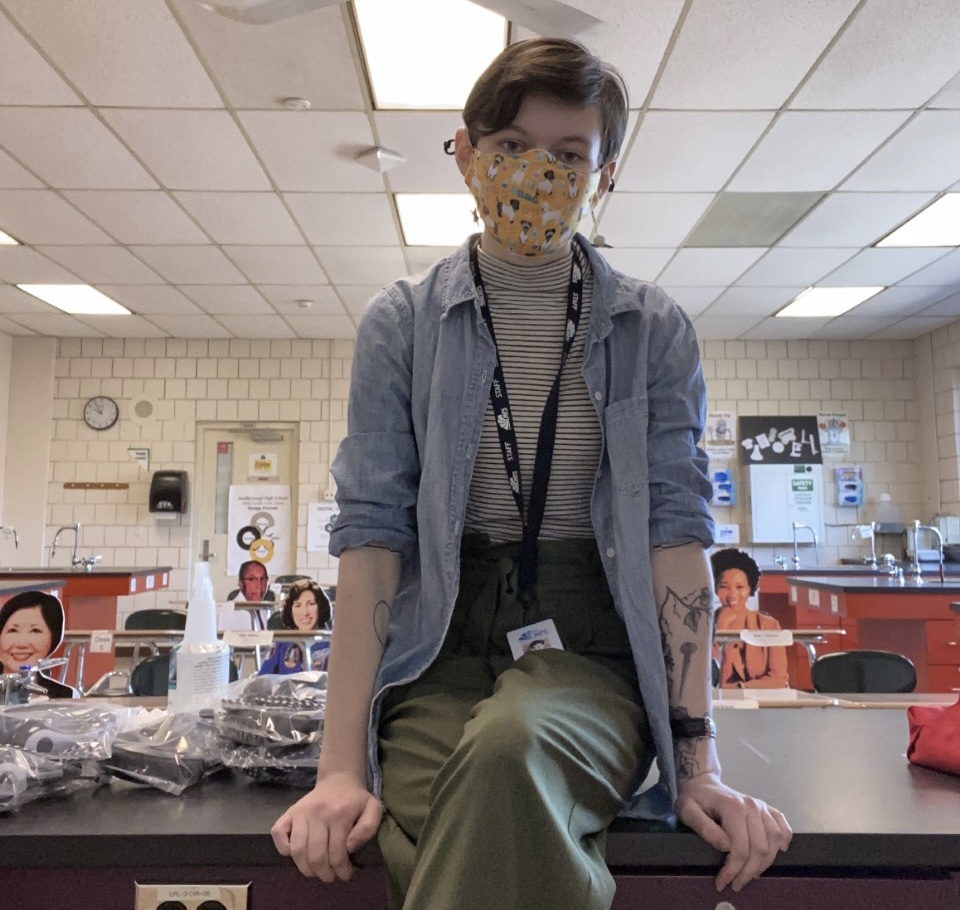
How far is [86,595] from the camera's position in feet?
18.2

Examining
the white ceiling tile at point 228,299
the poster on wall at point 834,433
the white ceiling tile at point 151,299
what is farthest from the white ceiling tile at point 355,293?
the poster on wall at point 834,433

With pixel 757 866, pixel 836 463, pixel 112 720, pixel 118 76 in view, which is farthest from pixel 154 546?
pixel 757 866

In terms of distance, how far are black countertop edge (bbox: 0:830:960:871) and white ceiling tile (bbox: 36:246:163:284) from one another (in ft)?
16.5

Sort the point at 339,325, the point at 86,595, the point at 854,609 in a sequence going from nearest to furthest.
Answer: the point at 854,609
the point at 86,595
the point at 339,325

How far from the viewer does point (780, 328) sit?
24.0ft

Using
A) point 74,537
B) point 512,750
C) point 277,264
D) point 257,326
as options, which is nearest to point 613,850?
point 512,750

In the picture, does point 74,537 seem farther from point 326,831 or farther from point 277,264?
point 326,831

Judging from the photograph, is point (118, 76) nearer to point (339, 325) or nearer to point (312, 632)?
point (312, 632)

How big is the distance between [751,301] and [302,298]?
3593mm

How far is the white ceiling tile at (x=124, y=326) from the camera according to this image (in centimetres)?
694

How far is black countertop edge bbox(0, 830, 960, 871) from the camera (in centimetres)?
77

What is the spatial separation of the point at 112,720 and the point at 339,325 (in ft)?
21.0

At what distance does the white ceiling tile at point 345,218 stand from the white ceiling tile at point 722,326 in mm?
3194

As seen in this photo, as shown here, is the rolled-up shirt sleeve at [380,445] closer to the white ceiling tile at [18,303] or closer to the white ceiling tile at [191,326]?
the white ceiling tile at [18,303]
